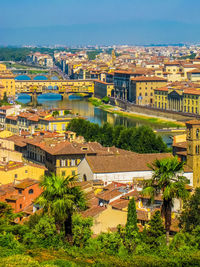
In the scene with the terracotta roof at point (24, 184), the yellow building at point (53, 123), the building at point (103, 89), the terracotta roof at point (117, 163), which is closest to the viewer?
the terracotta roof at point (24, 184)

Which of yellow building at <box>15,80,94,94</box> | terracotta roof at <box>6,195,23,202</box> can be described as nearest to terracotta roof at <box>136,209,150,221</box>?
terracotta roof at <box>6,195,23,202</box>

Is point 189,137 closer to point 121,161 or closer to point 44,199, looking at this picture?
point 121,161

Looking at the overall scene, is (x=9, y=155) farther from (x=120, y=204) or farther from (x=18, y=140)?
(x=120, y=204)

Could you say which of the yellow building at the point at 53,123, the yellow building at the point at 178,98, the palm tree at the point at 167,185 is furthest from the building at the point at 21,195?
the yellow building at the point at 178,98

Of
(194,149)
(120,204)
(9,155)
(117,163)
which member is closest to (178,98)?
(9,155)

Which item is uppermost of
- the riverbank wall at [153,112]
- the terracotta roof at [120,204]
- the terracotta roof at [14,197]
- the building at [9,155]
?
the terracotta roof at [120,204]

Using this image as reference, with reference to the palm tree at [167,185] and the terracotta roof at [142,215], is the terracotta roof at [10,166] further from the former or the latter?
the palm tree at [167,185]
